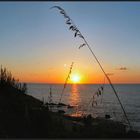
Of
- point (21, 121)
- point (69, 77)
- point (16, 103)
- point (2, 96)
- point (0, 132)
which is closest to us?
point (69, 77)

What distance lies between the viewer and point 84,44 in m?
3.76

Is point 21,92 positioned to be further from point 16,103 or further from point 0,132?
point 0,132

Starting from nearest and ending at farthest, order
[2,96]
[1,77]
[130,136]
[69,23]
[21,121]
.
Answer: [69,23], [130,136], [21,121], [2,96], [1,77]

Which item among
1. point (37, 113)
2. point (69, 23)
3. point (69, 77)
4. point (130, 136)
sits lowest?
point (130, 136)

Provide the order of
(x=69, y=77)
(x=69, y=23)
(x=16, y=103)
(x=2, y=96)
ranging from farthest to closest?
(x=2, y=96) < (x=16, y=103) < (x=69, y=77) < (x=69, y=23)

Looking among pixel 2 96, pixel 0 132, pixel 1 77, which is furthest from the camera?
pixel 1 77

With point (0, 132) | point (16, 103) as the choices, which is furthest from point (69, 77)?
point (16, 103)

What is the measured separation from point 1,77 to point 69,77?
4.95m

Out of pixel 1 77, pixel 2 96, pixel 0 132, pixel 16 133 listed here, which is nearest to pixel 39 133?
pixel 16 133

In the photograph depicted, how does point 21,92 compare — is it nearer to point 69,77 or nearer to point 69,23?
point 69,77

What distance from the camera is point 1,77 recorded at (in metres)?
9.22

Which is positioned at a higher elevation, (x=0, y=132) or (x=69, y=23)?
(x=69, y=23)

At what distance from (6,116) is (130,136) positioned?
2.67 meters

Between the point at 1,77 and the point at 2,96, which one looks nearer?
the point at 2,96
